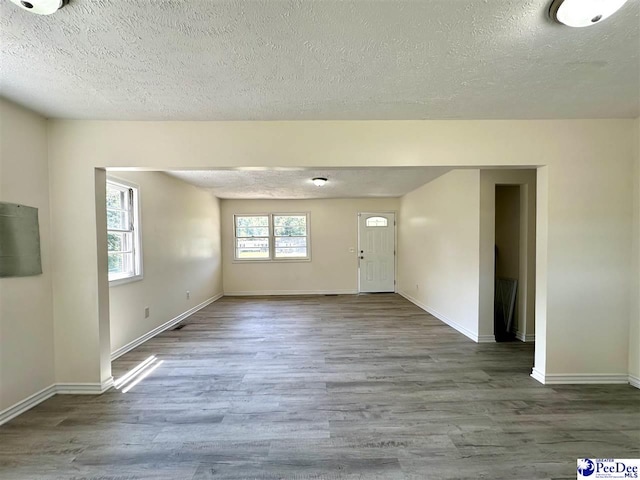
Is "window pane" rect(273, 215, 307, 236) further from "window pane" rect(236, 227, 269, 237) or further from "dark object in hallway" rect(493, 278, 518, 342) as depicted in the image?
"dark object in hallway" rect(493, 278, 518, 342)

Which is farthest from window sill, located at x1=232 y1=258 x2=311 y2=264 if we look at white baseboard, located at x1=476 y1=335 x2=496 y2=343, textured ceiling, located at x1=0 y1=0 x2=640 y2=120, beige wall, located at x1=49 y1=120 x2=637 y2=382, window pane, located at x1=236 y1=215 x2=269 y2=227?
textured ceiling, located at x1=0 y1=0 x2=640 y2=120

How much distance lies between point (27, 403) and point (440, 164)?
12.8 ft

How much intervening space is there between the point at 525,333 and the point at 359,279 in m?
3.73

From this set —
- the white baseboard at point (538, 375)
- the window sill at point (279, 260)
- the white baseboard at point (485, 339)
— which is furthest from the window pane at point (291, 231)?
the white baseboard at point (538, 375)

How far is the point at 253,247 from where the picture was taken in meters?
7.03

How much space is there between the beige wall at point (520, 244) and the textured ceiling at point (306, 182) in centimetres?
65

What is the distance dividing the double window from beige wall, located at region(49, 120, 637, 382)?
4.49 metres

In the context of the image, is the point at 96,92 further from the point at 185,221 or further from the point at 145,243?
the point at 185,221

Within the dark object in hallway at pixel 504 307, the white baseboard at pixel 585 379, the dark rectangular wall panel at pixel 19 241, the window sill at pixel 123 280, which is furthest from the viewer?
the dark object in hallway at pixel 504 307

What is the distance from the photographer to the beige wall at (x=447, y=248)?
3766 mm

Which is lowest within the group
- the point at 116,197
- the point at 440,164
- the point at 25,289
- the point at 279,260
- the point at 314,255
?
the point at 279,260

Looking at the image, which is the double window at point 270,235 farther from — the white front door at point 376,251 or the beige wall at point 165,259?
the white front door at point 376,251

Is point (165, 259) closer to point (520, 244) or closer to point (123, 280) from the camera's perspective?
point (123, 280)

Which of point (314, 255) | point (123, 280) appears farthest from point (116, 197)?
point (314, 255)
